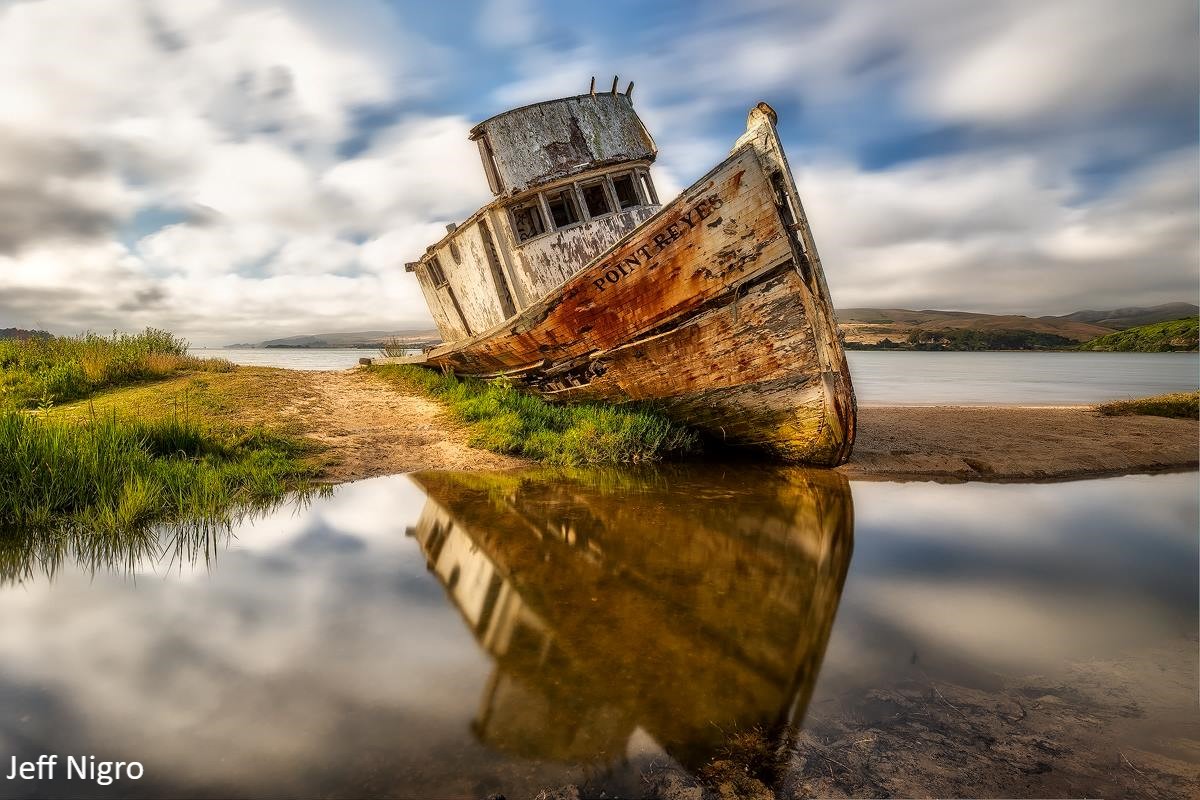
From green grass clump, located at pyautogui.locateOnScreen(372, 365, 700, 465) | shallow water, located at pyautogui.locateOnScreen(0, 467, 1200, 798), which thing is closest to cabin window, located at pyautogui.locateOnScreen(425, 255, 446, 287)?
green grass clump, located at pyautogui.locateOnScreen(372, 365, 700, 465)

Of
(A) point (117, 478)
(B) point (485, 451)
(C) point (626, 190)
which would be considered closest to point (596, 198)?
(C) point (626, 190)

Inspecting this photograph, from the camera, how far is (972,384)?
67.2ft

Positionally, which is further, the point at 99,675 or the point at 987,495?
the point at 987,495

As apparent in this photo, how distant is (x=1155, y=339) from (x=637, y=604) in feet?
218

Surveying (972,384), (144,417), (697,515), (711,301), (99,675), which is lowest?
(972,384)

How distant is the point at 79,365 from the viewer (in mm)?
8617

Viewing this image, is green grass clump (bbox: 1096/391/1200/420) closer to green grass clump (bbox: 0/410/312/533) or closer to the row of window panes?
the row of window panes

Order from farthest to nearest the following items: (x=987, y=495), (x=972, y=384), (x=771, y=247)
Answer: (x=972, y=384) → (x=771, y=247) → (x=987, y=495)

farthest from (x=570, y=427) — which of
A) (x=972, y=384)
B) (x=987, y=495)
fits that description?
(x=972, y=384)

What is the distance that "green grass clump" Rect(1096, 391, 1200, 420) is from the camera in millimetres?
9328

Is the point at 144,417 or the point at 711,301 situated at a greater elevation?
the point at 144,417

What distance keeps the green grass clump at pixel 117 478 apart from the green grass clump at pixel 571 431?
224cm

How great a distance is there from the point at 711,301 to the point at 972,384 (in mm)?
18670

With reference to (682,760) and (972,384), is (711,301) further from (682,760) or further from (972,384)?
(972,384)
